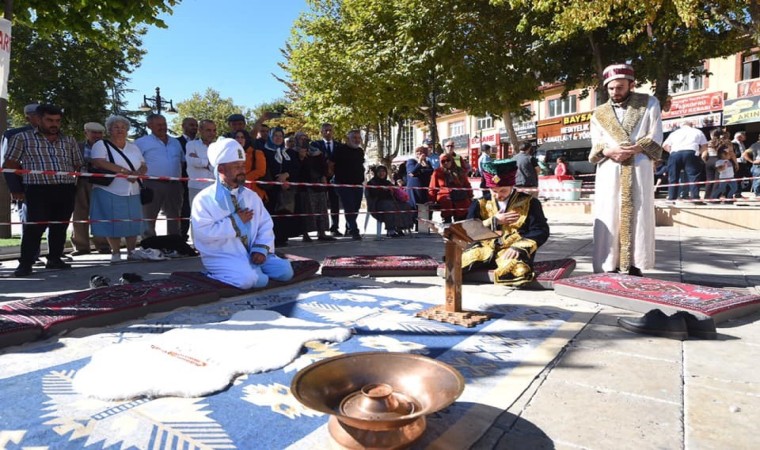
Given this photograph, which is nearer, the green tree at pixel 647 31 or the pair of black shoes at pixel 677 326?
the pair of black shoes at pixel 677 326

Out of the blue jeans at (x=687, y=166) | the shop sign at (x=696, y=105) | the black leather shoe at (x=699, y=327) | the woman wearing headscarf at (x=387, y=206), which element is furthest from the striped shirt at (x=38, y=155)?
the shop sign at (x=696, y=105)

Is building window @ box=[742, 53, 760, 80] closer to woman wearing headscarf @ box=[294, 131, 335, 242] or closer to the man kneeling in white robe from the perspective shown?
woman wearing headscarf @ box=[294, 131, 335, 242]

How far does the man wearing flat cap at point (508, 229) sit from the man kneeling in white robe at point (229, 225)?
2055 millimetres

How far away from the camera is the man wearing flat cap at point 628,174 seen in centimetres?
484

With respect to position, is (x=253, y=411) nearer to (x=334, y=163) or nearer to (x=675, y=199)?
(x=334, y=163)

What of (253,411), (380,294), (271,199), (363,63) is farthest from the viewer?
(363,63)

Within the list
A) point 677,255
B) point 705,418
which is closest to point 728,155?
point 677,255

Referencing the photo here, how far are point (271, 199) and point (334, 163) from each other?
1558 mm

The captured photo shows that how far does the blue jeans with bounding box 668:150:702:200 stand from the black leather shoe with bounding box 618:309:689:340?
911 cm

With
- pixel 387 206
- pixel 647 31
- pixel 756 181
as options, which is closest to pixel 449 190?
pixel 387 206

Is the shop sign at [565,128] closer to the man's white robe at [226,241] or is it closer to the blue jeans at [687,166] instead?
the blue jeans at [687,166]

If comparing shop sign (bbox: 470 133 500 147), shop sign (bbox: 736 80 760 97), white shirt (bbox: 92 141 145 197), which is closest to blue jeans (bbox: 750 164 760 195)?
shop sign (bbox: 736 80 760 97)

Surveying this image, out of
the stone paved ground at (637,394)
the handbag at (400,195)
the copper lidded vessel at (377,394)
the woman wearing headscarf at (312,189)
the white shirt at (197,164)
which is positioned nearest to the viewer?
the copper lidded vessel at (377,394)

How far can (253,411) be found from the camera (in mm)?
2156
